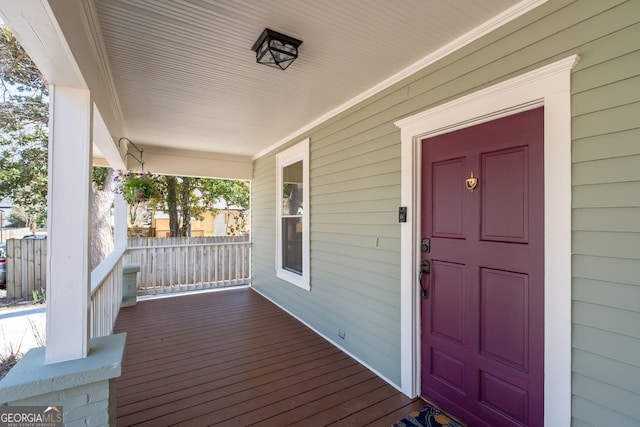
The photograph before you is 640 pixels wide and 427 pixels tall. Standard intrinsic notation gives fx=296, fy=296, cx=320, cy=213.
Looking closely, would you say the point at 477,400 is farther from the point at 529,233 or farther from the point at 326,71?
the point at 326,71

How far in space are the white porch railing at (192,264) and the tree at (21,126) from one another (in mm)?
2279

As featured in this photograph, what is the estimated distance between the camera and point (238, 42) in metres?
2.06

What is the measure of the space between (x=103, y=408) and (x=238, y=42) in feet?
7.74

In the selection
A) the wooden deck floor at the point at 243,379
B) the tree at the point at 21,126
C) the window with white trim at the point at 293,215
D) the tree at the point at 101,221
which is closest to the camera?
the wooden deck floor at the point at 243,379

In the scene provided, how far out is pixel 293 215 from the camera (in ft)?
14.8

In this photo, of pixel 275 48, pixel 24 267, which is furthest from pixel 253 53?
pixel 24 267

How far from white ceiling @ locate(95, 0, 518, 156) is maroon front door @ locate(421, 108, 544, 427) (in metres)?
0.72

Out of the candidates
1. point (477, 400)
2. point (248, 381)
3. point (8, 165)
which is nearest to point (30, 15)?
point (248, 381)

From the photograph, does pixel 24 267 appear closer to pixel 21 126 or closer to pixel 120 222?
pixel 120 222

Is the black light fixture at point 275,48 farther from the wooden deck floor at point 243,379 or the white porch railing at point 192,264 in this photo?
the white porch railing at point 192,264

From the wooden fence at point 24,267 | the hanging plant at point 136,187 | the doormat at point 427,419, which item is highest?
the hanging plant at point 136,187

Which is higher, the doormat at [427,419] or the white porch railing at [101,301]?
the white porch railing at [101,301]

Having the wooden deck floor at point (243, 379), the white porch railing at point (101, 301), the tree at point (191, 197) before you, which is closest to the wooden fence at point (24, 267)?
the tree at point (191, 197)

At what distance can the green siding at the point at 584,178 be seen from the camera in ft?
4.32
